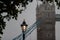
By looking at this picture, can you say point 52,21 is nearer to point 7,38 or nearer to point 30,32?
point 30,32

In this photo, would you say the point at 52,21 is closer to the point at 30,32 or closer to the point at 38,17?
the point at 38,17

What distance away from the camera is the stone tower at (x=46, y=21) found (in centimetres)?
1933

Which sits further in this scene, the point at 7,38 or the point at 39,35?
the point at 39,35

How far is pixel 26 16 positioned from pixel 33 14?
0.69 m

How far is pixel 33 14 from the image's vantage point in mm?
19219

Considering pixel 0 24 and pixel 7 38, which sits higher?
pixel 0 24

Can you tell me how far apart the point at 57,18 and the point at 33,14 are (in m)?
2.28

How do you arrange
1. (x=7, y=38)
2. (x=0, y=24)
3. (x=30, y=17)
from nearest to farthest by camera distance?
(x=0, y=24), (x=7, y=38), (x=30, y=17)

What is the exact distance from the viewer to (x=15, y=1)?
6750mm

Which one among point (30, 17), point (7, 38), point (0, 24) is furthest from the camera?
point (30, 17)

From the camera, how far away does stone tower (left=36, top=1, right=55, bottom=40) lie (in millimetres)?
19328

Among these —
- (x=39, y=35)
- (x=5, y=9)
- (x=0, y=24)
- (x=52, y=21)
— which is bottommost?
(x=39, y=35)

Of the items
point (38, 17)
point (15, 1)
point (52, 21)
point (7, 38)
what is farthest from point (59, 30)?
point (15, 1)

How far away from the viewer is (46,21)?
20.0m
